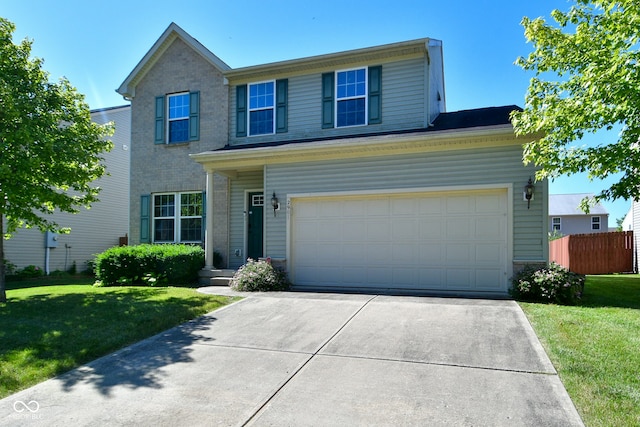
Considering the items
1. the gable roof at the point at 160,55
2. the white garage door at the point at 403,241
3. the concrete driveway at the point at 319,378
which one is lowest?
the concrete driveway at the point at 319,378

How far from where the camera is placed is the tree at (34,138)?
826 centimetres

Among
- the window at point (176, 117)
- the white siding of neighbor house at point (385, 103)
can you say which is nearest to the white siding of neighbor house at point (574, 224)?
the white siding of neighbor house at point (385, 103)

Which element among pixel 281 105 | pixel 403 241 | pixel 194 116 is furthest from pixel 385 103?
pixel 194 116

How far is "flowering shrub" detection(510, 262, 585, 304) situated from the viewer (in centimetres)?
795

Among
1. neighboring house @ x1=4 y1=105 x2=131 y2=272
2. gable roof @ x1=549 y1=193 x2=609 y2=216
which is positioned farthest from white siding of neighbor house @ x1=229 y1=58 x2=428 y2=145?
gable roof @ x1=549 y1=193 x2=609 y2=216

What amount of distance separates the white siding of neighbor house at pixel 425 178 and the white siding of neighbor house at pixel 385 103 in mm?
2012

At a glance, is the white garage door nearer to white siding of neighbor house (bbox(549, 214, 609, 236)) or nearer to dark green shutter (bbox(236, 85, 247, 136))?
dark green shutter (bbox(236, 85, 247, 136))

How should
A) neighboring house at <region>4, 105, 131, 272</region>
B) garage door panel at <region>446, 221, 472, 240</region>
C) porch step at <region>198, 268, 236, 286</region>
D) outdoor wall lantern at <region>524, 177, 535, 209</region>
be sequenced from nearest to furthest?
outdoor wall lantern at <region>524, 177, 535, 209</region> → garage door panel at <region>446, 221, 472, 240</region> → porch step at <region>198, 268, 236, 286</region> → neighboring house at <region>4, 105, 131, 272</region>

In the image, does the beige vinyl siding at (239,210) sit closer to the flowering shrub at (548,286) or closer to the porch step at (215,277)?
the porch step at (215,277)

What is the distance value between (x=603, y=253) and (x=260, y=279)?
1520 centimetres

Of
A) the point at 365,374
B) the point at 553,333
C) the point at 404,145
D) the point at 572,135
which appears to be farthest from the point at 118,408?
the point at 572,135

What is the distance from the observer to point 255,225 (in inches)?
493

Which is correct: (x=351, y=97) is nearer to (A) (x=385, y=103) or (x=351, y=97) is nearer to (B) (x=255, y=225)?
(A) (x=385, y=103)

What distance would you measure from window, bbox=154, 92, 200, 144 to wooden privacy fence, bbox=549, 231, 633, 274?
52.5 feet
